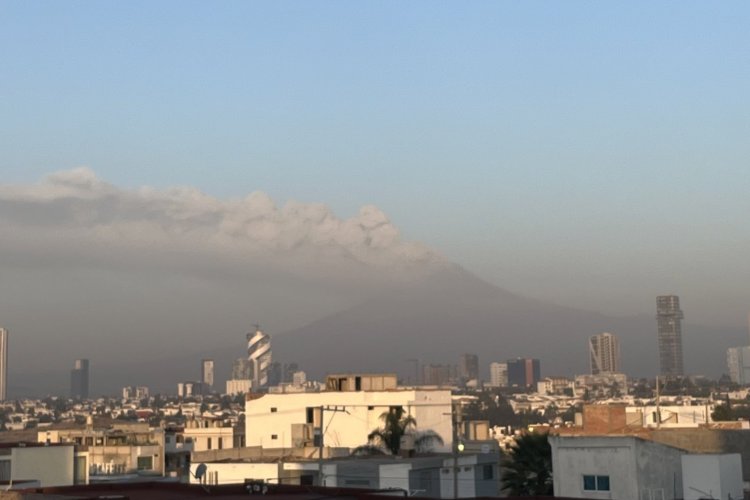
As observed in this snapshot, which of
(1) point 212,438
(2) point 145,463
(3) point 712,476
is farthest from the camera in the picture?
(1) point 212,438

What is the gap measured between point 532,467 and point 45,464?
24031 millimetres

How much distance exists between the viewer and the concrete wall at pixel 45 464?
61.4 metres

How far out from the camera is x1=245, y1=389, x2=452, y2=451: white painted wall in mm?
103875

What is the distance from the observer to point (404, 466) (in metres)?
70.4

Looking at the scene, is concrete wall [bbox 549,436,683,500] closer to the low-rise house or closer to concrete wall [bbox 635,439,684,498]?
concrete wall [bbox 635,439,684,498]

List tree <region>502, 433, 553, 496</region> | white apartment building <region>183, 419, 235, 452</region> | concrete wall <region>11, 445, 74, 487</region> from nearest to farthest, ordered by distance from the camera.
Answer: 1. tree <region>502, 433, 553, 496</region>
2. concrete wall <region>11, 445, 74, 487</region>
3. white apartment building <region>183, 419, 235, 452</region>

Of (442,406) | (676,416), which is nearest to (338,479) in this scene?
(442,406)

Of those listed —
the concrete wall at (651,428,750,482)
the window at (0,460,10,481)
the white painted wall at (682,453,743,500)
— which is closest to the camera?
the white painted wall at (682,453,743,500)

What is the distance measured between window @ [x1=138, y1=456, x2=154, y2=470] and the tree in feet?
163

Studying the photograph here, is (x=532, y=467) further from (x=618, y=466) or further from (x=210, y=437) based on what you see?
(x=210, y=437)

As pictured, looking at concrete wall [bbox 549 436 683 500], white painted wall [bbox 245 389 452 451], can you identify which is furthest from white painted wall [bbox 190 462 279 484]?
white painted wall [bbox 245 389 452 451]

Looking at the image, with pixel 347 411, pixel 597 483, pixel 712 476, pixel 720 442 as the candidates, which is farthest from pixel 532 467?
pixel 347 411

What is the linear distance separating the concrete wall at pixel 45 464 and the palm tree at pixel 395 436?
986 inches

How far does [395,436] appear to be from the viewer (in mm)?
Answer: 89438
